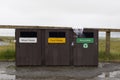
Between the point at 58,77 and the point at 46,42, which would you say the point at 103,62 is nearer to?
the point at 46,42

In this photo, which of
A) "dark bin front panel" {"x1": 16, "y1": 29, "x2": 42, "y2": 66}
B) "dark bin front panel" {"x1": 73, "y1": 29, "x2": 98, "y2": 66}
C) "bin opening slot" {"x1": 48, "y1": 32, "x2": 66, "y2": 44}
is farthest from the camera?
"dark bin front panel" {"x1": 73, "y1": 29, "x2": 98, "y2": 66}

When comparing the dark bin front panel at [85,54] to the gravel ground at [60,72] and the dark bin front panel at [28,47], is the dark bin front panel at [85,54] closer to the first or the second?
the gravel ground at [60,72]

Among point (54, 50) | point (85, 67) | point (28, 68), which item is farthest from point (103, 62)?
point (28, 68)

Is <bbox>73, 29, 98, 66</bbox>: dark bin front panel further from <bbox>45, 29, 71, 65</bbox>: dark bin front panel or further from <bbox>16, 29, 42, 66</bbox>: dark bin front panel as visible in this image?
<bbox>16, 29, 42, 66</bbox>: dark bin front panel

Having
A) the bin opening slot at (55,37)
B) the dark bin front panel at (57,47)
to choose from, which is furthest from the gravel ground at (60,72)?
the bin opening slot at (55,37)

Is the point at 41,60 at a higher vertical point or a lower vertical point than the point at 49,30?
lower

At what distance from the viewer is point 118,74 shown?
1079 centimetres

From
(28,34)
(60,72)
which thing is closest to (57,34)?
(28,34)

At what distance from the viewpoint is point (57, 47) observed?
490 inches

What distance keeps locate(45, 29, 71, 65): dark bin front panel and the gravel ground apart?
0.28 meters

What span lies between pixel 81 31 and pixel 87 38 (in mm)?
392

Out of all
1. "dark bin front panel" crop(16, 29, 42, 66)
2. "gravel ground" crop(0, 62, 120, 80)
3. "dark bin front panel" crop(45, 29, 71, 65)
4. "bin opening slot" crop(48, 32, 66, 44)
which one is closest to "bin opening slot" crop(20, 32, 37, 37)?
"dark bin front panel" crop(16, 29, 42, 66)

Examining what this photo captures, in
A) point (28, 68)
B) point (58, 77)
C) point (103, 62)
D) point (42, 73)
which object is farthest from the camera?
point (103, 62)

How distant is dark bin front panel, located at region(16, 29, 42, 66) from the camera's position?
40.3 feet
